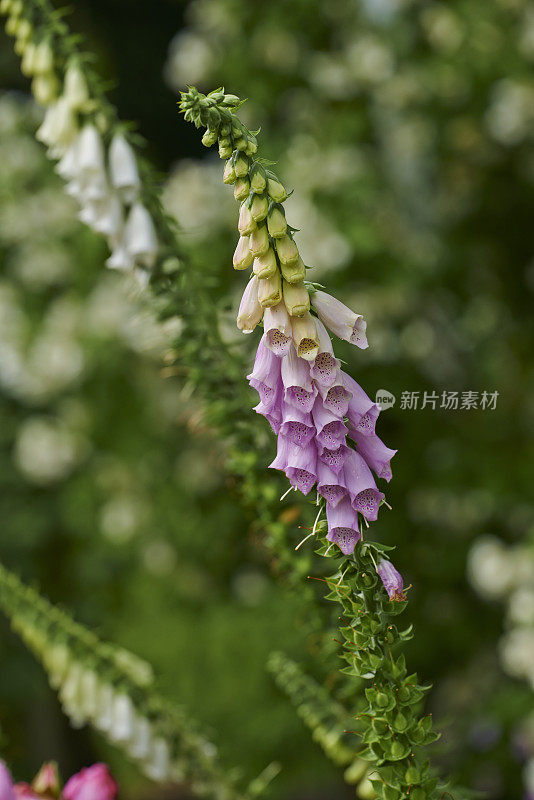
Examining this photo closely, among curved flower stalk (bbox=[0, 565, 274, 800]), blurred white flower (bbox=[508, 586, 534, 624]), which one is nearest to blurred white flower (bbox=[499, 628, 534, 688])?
blurred white flower (bbox=[508, 586, 534, 624])

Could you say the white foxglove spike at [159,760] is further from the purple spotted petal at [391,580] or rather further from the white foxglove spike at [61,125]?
the white foxglove spike at [61,125]

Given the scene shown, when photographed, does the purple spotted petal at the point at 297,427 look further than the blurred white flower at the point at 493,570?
No

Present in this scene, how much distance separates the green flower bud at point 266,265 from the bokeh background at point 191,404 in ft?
6.16

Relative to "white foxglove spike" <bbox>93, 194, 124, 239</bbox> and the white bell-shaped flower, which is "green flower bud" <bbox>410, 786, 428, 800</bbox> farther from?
"white foxglove spike" <bbox>93, 194, 124, 239</bbox>

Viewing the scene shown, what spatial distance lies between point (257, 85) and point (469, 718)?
2.13 meters

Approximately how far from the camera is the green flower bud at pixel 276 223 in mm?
367

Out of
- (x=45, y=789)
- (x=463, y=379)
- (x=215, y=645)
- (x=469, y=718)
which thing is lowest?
(x=45, y=789)

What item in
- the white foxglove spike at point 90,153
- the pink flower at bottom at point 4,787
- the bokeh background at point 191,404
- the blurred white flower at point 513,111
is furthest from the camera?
the blurred white flower at point 513,111

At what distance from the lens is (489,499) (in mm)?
2451

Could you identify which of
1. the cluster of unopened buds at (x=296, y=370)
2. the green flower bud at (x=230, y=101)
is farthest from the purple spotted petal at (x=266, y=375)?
the green flower bud at (x=230, y=101)

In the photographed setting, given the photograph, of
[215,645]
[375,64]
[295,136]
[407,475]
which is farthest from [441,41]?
[215,645]

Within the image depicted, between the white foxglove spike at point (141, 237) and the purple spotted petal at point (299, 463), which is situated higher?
the white foxglove spike at point (141, 237)

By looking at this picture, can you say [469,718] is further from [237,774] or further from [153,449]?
[237,774]

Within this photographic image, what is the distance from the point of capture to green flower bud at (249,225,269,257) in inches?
14.7
